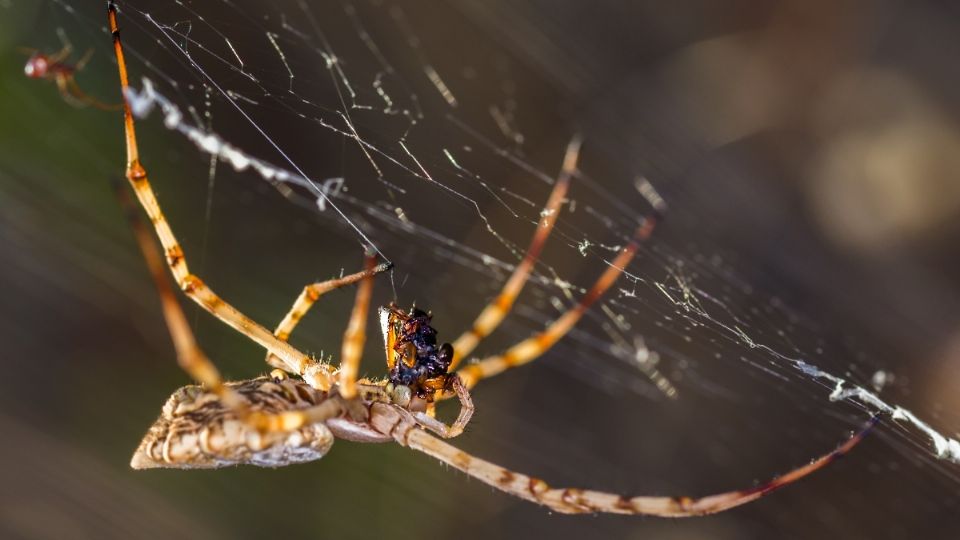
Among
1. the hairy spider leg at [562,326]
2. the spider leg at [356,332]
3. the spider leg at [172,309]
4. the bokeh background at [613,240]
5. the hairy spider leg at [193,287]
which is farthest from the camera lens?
the bokeh background at [613,240]

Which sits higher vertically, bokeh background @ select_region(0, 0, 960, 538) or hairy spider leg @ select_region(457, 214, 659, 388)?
bokeh background @ select_region(0, 0, 960, 538)

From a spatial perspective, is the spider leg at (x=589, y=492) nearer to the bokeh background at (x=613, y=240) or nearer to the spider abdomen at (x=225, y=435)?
the spider abdomen at (x=225, y=435)

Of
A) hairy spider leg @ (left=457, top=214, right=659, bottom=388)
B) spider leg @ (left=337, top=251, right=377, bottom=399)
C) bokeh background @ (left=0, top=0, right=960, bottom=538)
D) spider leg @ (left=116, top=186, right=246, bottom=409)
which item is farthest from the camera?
bokeh background @ (left=0, top=0, right=960, bottom=538)

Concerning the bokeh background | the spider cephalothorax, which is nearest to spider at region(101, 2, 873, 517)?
the spider cephalothorax

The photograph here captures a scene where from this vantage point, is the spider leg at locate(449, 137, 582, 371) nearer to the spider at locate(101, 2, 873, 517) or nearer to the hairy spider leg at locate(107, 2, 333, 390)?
the spider at locate(101, 2, 873, 517)

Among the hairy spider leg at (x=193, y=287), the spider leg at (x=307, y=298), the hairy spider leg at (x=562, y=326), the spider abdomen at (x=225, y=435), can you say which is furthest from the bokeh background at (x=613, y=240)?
the spider abdomen at (x=225, y=435)

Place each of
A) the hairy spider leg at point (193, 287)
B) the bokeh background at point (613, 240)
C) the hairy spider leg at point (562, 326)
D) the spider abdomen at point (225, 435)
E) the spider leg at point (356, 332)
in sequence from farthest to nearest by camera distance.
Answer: the bokeh background at point (613, 240)
the hairy spider leg at point (193, 287)
the spider abdomen at point (225, 435)
the hairy spider leg at point (562, 326)
the spider leg at point (356, 332)

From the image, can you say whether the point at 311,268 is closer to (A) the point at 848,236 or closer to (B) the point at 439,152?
(B) the point at 439,152
